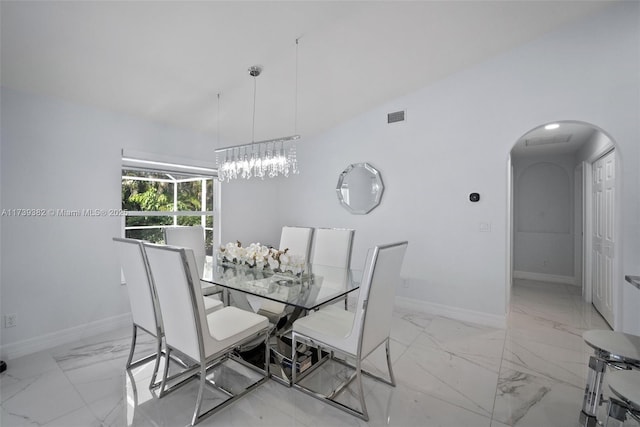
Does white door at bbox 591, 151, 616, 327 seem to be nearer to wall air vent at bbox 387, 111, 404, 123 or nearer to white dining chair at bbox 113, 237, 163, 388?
wall air vent at bbox 387, 111, 404, 123

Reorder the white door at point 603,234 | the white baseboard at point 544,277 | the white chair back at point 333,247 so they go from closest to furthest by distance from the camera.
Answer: the white door at point 603,234 → the white chair back at point 333,247 → the white baseboard at point 544,277

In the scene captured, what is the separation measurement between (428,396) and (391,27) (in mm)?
2874

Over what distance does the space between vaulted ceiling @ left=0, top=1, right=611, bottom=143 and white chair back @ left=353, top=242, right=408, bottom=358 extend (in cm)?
188

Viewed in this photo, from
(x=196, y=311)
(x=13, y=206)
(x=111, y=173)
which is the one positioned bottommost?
(x=196, y=311)

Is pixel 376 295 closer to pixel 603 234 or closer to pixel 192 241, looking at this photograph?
pixel 192 241

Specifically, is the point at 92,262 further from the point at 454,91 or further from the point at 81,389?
the point at 454,91

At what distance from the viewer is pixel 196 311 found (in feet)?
5.49

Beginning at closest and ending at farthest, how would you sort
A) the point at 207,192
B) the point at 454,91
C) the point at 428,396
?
the point at 428,396 → the point at 454,91 → the point at 207,192

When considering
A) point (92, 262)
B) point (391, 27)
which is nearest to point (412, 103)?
point (391, 27)

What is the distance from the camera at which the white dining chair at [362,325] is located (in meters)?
1.74

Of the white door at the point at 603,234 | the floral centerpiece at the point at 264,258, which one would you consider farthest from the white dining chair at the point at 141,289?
the white door at the point at 603,234

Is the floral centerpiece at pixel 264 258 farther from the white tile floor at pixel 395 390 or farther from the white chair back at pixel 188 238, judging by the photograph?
the white tile floor at pixel 395 390

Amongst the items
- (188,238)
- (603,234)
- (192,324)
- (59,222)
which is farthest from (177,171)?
(603,234)

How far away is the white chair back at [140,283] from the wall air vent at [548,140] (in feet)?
15.7
